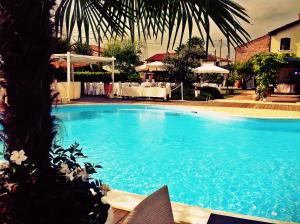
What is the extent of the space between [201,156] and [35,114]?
23.0 ft

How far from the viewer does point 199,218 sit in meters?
3.47

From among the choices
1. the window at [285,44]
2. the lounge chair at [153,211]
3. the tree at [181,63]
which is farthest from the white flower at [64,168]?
the window at [285,44]

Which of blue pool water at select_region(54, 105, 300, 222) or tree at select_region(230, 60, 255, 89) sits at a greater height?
tree at select_region(230, 60, 255, 89)

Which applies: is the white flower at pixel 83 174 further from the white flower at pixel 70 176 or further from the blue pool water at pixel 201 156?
the blue pool water at pixel 201 156

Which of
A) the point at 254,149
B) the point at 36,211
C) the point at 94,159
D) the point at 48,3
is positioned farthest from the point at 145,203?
the point at 254,149

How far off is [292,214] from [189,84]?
17623 mm

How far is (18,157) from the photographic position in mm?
1876

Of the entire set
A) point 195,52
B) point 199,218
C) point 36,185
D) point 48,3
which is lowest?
point 199,218

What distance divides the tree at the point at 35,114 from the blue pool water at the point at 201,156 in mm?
293

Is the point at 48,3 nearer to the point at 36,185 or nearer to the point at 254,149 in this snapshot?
the point at 36,185

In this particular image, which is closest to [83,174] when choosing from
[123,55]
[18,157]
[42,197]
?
[42,197]

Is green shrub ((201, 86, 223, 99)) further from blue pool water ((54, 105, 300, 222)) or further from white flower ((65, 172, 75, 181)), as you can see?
white flower ((65, 172, 75, 181))

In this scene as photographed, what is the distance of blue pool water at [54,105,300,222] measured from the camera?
18.9 ft

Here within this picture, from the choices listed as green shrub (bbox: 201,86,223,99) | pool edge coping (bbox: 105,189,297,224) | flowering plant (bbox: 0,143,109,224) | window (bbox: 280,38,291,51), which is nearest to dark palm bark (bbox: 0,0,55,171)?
flowering plant (bbox: 0,143,109,224)
